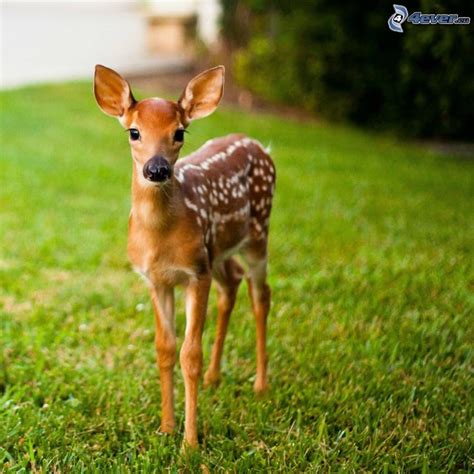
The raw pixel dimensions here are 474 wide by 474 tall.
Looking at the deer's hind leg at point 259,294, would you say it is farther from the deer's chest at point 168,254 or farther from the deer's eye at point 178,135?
the deer's eye at point 178,135

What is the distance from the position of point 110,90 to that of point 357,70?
895 cm

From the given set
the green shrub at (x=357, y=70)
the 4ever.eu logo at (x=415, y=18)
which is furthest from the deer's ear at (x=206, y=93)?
the green shrub at (x=357, y=70)

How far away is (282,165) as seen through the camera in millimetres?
8828

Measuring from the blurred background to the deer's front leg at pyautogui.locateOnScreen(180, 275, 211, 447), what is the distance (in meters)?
2.79

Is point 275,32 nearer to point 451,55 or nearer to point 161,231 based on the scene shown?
point 451,55

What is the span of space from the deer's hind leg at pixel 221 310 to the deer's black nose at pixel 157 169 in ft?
3.44

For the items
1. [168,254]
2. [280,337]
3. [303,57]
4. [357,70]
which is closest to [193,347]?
[168,254]

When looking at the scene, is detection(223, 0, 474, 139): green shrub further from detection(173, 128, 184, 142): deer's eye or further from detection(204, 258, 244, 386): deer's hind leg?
detection(173, 128, 184, 142): deer's eye

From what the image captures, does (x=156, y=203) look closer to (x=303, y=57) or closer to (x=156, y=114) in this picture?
(x=156, y=114)

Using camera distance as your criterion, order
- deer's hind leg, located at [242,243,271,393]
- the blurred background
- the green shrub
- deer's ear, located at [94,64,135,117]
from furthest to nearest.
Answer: the green shrub, the blurred background, deer's hind leg, located at [242,243,271,393], deer's ear, located at [94,64,135,117]

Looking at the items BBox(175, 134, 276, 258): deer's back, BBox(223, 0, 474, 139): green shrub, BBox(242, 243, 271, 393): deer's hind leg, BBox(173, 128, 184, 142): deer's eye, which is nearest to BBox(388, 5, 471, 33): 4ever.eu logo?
BBox(175, 134, 276, 258): deer's back

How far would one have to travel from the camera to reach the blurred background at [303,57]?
962 cm

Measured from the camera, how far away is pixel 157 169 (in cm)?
283

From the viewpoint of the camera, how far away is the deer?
297cm
